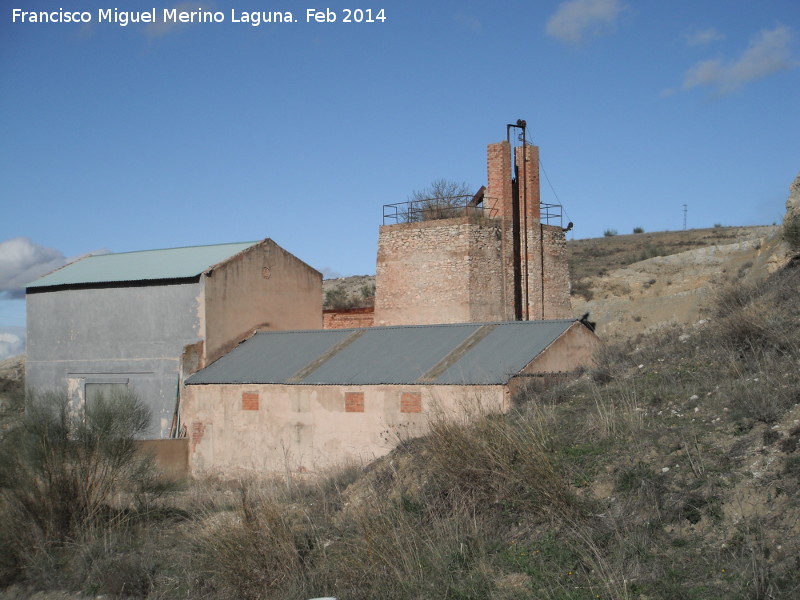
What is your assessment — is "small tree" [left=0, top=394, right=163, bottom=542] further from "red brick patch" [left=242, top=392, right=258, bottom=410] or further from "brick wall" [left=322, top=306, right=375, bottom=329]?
"brick wall" [left=322, top=306, right=375, bottom=329]

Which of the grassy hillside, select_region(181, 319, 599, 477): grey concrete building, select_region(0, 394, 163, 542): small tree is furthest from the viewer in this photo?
select_region(181, 319, 599, 477): grey concrete building

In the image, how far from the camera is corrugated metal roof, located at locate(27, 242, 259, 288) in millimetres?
26172

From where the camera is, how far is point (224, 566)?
31.1 feet

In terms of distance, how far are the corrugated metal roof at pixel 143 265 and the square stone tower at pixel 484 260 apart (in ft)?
16.7

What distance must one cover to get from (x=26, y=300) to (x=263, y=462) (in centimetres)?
1197

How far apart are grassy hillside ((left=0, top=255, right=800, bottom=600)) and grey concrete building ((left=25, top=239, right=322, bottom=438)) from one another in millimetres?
12036

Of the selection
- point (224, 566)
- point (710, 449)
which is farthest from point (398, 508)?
point (710, 449)

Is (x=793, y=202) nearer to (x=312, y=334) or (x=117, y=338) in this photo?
(x=312, y=334)

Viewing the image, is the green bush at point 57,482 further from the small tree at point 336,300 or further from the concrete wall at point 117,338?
the small tree at point 336,300

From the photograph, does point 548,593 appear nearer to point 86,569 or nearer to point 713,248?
point 86,569

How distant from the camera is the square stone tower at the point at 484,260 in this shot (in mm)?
27281

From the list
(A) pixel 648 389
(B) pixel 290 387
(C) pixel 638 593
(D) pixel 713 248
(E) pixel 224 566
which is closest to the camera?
A: (C) pixel 638 593

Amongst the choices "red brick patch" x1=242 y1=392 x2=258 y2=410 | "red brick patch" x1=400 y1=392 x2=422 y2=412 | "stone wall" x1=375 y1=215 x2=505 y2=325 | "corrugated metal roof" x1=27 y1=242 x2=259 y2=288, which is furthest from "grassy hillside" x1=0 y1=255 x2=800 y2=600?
"stone wall" x1=375 y1=215 x2=505 y2=325

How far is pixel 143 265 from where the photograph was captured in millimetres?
28031
